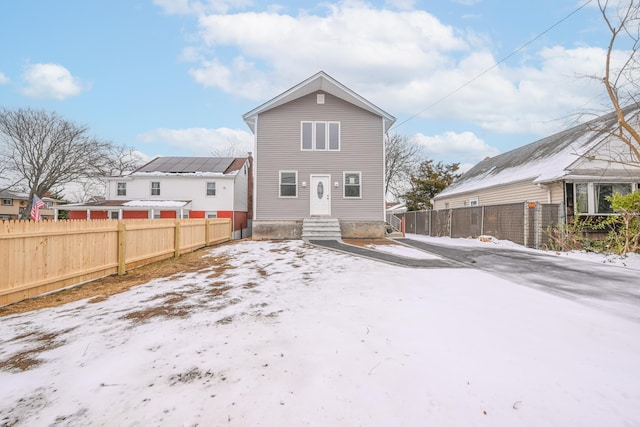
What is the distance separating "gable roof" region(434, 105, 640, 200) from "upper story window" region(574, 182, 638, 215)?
0.92 metres

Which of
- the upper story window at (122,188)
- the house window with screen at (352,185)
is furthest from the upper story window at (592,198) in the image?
the upper story window at (122,188)

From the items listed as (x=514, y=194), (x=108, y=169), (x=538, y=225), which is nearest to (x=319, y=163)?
(x=538, y=225)

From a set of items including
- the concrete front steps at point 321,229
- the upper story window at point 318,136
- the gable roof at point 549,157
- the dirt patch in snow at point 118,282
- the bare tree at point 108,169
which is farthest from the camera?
the bare tree at point 108,169

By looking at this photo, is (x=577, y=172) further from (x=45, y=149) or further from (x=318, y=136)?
(x=45, y=149)

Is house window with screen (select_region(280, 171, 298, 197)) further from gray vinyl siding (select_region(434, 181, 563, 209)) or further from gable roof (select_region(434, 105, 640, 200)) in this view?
gray vinyl siding (select_region(434, 181, 563, 209))

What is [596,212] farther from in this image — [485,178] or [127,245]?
[127,245]

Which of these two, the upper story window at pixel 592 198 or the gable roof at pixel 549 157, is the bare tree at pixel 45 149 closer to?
the gable roof at pixel 549 157

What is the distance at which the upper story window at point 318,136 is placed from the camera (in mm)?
13414

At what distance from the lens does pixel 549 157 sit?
13547mm

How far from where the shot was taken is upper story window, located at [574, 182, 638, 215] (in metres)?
10.7

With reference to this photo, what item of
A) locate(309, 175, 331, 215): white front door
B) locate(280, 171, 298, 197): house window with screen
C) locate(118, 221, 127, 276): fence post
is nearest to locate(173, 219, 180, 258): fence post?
locate(118, 221, 127, 276): fence post

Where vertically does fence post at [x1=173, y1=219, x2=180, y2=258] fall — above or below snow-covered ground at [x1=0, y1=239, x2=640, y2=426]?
above

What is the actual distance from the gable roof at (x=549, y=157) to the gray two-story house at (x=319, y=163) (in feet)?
22.8

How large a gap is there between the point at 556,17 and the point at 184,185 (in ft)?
66.8
